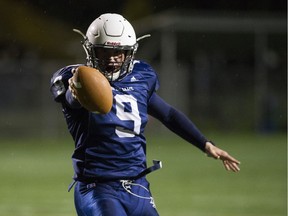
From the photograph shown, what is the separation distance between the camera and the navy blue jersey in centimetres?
463

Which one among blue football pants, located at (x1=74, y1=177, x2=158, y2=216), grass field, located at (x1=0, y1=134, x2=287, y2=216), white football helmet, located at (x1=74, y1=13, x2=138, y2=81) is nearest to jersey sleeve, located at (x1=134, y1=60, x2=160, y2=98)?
white football helmet, located at (x1=74, y1=13, x2=138, y2=81)

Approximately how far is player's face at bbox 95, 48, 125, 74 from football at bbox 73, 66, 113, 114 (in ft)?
1.34

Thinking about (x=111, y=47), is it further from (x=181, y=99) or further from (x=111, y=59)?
(x=181, y=99)

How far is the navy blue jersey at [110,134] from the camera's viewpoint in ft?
15.2

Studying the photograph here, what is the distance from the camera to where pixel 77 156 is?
187 inches

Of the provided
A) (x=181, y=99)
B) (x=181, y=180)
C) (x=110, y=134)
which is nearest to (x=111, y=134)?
(x=110, y=134)

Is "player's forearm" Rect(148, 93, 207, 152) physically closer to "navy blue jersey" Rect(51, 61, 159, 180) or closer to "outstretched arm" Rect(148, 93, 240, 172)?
"outstretched arm" Rect(148, 93, 240, 172)

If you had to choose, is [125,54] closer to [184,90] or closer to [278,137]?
[278,137]

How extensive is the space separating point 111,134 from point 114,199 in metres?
0.34

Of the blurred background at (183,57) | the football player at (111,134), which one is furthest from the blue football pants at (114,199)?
the blurred background at (183,57)

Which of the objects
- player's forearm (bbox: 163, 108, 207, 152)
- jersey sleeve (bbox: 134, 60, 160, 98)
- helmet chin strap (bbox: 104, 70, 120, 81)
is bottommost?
player's forearm (bbox: 163, 108, 207, 152)

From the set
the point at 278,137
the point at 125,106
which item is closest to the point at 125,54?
the point at 125,106

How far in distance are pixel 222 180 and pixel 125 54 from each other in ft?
21.0

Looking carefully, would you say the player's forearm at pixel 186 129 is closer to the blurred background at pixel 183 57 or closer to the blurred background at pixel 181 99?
the blurred background at pixel 181 99
